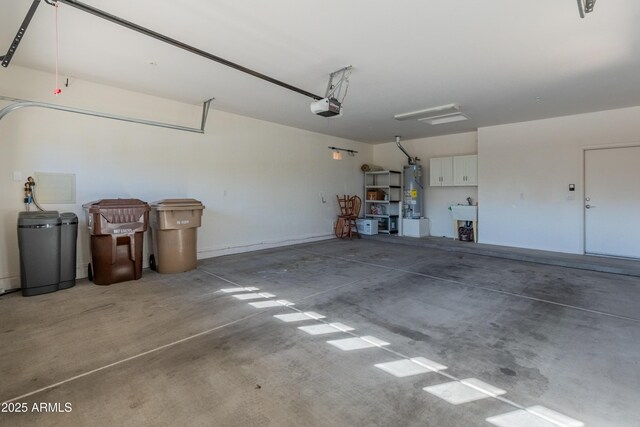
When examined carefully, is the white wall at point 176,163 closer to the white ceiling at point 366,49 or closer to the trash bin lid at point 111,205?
the white ceiling at point 366,49

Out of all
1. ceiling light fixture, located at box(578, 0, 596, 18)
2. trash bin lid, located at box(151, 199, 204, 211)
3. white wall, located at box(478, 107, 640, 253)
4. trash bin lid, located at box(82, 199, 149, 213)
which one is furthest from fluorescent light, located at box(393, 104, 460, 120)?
trash bin lid, located at box(82, 199, 149, 213)

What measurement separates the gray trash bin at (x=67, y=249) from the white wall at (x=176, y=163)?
536 mm

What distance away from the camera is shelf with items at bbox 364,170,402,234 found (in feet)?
29.9

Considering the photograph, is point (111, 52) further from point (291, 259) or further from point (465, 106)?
point (465, 106)

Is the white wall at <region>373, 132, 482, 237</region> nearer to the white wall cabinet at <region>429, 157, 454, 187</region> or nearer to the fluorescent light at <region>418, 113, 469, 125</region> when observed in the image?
the white wall cabinet at <region>429, 157, 454, 187</region>

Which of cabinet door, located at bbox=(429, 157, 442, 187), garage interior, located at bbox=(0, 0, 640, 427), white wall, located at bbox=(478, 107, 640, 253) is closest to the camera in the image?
garage interior, located at bbox=(0, 0, 640, 427)

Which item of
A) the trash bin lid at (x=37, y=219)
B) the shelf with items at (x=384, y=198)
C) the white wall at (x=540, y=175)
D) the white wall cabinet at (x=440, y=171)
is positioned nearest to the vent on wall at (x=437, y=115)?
the white wall at (x=540, y=175)

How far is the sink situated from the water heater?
98cm

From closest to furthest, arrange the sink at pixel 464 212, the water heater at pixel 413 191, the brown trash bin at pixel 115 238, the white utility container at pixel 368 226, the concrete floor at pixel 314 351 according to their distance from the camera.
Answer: the concrete floor at pixel 314 351 < the brown trash bin at pixel 115 238 < the sink at pixel 464 212 < the water heater at pixel 413 191 < the white utility container at pixel 368 226

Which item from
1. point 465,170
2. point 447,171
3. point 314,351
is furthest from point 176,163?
point 465,170

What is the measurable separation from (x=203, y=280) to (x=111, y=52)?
3138 mm

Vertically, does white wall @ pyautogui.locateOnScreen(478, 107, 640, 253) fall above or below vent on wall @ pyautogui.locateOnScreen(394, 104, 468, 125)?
below

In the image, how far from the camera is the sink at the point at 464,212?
24.8 feet

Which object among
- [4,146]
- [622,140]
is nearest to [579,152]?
[622,140]
